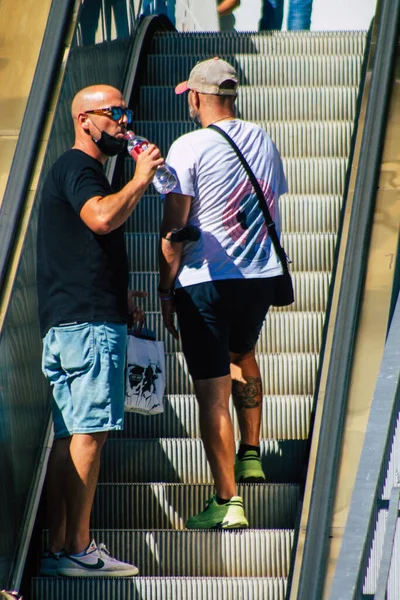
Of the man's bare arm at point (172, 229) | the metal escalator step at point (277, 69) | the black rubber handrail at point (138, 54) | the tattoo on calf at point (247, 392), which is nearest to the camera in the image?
the man's bare arm at point (172, 229)

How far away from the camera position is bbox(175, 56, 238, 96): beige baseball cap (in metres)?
4.62

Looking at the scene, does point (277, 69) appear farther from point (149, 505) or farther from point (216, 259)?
point (149, 505)

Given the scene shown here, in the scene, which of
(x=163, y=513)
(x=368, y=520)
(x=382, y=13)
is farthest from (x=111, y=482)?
(x=382, y=13)

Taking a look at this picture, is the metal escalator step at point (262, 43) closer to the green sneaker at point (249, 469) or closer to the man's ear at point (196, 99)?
the man's ear at point (196, 99)

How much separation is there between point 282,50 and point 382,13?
5.40ft

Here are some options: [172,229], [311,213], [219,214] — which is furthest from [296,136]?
[172,229]

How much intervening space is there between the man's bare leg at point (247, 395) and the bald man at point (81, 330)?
0.77m

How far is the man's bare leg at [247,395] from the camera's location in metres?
4.80

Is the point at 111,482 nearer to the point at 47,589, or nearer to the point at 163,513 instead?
the point at 163,513

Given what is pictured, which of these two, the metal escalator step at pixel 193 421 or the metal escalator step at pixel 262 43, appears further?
the metal escalator step at pixel 262 43

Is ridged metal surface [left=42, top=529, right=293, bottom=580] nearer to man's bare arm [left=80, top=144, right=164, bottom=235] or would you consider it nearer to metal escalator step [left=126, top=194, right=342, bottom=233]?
man's bare arm [left=80, top=144, right=164, bottom=235]

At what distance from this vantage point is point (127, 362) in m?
4.46

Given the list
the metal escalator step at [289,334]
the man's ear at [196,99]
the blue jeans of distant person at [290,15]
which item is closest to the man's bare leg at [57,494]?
the man's ear at [196,99]

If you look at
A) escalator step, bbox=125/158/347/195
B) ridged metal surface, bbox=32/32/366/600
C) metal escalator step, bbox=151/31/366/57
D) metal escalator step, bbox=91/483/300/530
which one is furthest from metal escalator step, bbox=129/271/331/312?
metal escalator step, bbox=151/31/366/57
